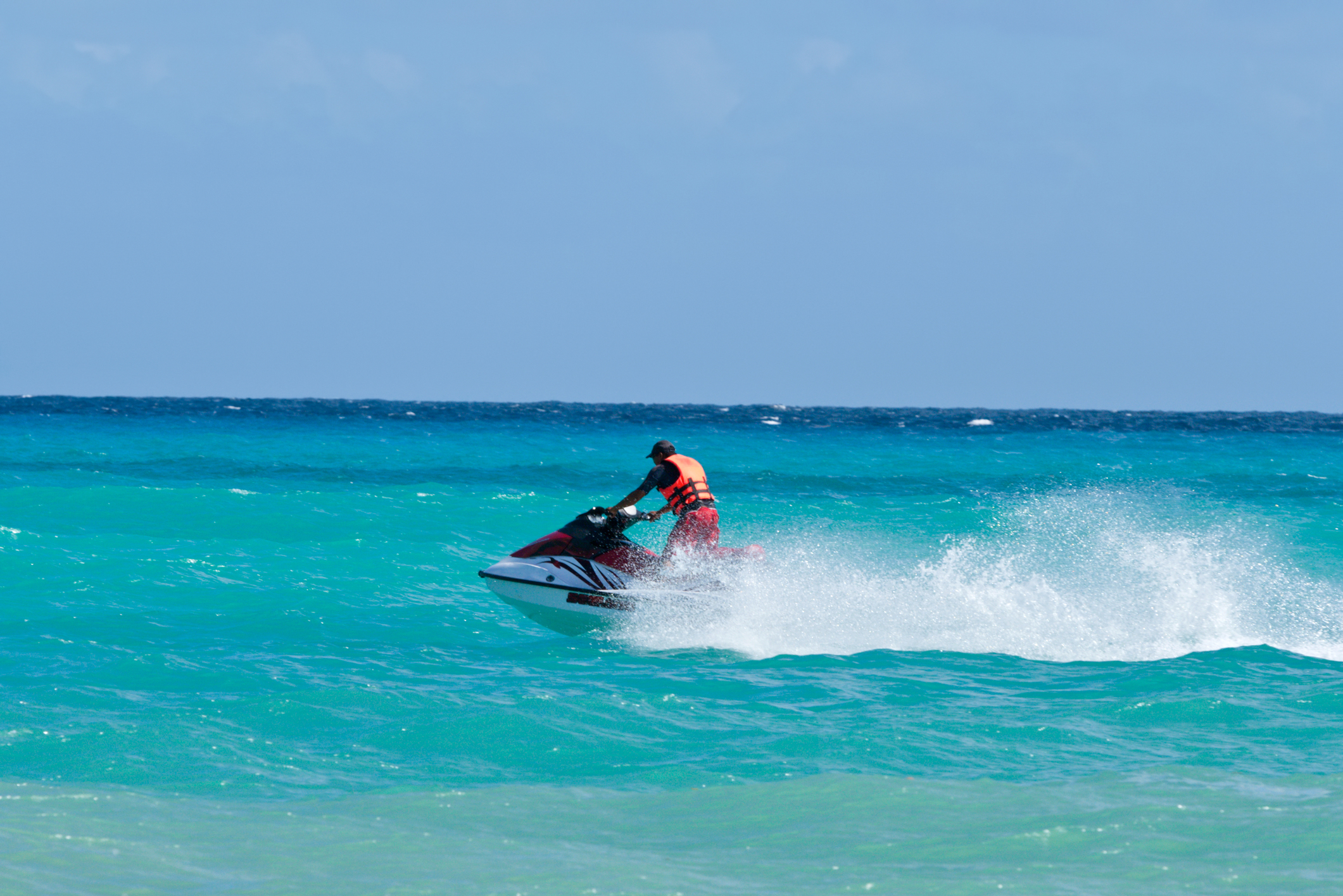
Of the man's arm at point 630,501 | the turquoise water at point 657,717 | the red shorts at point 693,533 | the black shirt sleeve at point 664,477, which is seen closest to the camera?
the turquoise water at point 657,717

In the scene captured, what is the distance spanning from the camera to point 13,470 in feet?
87.6

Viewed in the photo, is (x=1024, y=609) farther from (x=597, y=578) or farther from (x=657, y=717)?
(x=657, y=717)

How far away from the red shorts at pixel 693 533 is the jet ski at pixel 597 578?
0.12m

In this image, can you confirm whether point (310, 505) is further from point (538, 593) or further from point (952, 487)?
point (952, 487)

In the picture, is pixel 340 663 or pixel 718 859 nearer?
pixel 718 859

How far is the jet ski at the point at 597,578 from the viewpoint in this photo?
9.96 metres

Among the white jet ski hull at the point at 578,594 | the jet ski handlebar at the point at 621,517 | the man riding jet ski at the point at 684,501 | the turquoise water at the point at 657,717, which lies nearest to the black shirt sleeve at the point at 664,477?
the man riding jet ski at the point at 684,501

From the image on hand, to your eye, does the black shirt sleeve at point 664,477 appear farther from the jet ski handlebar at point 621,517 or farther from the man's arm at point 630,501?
the jet ski handlebar at point 621,517

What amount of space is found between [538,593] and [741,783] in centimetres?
421

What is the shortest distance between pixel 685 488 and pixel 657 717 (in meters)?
2.94

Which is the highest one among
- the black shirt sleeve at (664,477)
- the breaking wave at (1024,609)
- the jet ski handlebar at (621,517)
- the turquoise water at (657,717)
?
the black shirt sleeve at (664,477)

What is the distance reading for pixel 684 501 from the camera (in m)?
10.1

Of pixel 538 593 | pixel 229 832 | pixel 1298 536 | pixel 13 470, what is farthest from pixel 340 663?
pixel 13 470

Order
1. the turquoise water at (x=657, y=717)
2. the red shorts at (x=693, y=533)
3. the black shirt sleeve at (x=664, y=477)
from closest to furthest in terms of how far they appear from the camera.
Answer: the turquoise water at (x=657, y=717) → the black shirt sleeve at (x=664, y=477) → the red shorts at (x=693, y=533)
